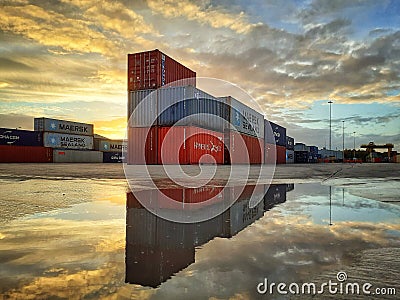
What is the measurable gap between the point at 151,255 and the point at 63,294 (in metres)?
1.24

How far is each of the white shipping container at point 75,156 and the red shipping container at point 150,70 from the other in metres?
24.8

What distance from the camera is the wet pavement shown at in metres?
2.80

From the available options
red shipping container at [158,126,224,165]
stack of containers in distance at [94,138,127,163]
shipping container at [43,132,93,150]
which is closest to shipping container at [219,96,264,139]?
red shipping container at [158,126,224,165]

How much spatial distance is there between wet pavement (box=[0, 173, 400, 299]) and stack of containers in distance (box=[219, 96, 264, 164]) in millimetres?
35291

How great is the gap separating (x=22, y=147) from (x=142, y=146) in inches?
994

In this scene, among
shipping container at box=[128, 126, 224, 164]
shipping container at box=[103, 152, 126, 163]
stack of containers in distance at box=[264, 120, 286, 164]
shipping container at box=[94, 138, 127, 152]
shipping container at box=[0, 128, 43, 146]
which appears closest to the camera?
shipping container at box=[128, 126, 224, 164]

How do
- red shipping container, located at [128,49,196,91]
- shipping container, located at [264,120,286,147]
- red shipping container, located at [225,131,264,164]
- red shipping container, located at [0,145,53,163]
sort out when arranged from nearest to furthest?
red shipping container, located at [128,49,196,91], red shipping container, located at [225,131,264,164], red shipping container, located at [0,145,53,163], shipping container, located at [264,120,286,147]

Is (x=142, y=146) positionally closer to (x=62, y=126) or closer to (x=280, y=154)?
(x=62, y=126)

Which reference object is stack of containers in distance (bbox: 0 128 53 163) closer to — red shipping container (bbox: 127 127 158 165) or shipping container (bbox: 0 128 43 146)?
shipping container (bbox: 0 128 43 146)

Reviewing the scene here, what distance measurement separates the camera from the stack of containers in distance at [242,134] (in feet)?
138

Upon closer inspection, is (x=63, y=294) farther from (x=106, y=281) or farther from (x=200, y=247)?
(x=200, y=247)

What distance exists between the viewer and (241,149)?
149 feet

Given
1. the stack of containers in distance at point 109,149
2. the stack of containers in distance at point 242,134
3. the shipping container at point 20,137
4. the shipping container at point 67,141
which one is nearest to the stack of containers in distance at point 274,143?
the stack of containers in distance at point 242,134

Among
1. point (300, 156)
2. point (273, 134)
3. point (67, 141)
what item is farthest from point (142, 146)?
point (300, 156)
